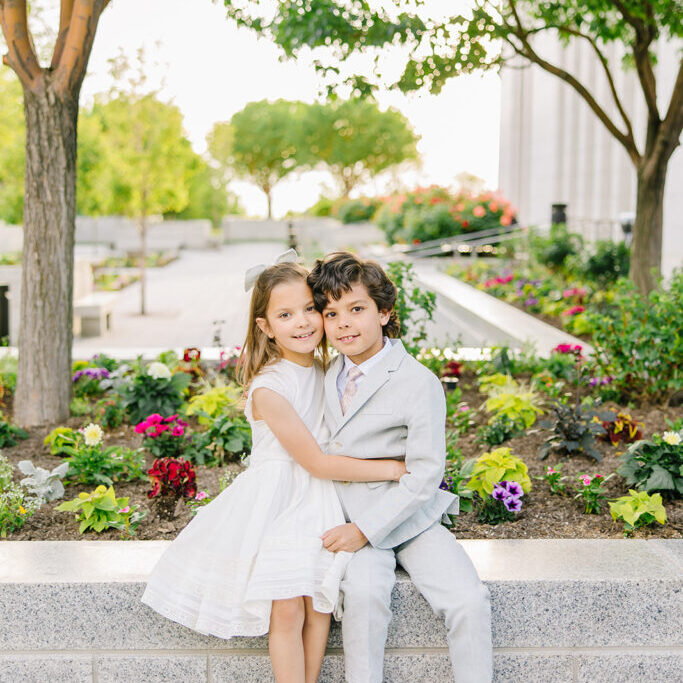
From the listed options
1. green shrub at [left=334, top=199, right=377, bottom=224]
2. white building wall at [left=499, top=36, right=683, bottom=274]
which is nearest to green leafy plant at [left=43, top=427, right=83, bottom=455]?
white building wall at [left=499, top=36, right=683, bottom=274]

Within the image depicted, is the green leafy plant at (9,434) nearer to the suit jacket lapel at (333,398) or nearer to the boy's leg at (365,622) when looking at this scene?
the suit jacket lapel at (333,398)

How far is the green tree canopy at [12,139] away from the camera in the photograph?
18719mm

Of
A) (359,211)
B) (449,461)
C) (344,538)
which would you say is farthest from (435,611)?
(359,211)

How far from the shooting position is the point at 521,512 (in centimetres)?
374

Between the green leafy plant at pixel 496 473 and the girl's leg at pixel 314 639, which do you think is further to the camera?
the green leafy plant at pixel 496 473

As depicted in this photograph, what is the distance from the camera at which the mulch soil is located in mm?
3521

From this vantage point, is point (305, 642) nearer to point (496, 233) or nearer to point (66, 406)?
point (66, 406)

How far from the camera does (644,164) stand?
870cm

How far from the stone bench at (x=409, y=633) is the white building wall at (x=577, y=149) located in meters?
14.7

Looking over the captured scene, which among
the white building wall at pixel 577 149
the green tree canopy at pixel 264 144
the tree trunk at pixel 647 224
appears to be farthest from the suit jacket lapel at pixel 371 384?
the green tree canopy at pixel 264 144

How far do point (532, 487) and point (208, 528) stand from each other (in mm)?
1818

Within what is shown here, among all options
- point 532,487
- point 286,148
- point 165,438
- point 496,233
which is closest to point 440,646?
point 532,487

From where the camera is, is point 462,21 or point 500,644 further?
point 462,21

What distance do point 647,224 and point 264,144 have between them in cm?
5690
